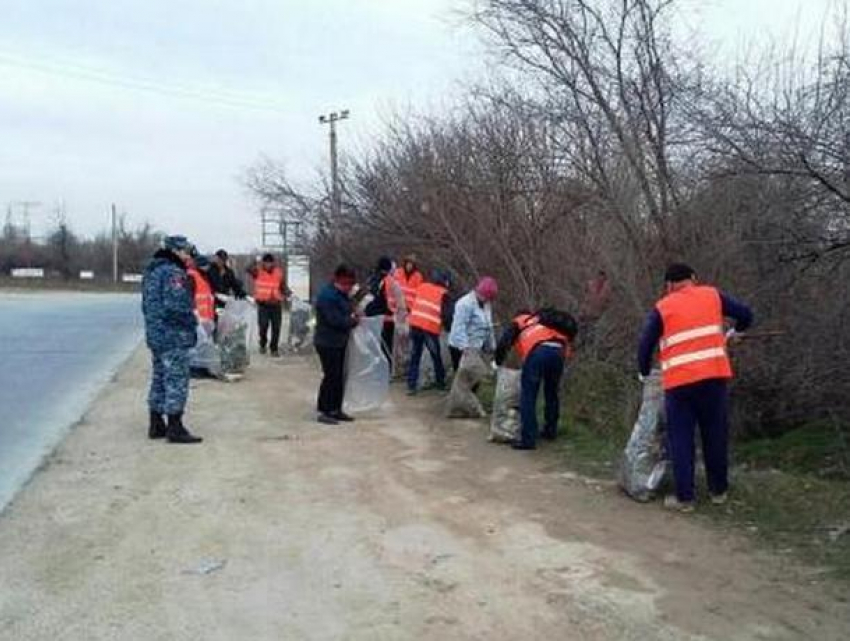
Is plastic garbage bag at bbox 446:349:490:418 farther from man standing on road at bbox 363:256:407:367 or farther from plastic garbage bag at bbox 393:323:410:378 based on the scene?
plastic garbage bag at bbox 393:323:410:378

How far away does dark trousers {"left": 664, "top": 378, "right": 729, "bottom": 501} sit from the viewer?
26.6 feet

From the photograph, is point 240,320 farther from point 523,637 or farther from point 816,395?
point 523,637

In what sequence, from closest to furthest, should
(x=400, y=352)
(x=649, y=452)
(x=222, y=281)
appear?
(x=649, y=452) < (x=400, y=352) < (x=222, y=281)

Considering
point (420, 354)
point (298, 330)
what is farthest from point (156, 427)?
point (298, 330)

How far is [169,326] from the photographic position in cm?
1066

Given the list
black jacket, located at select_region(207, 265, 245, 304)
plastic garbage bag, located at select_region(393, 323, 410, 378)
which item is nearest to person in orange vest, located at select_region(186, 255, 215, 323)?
black jacket, located at select_region(207, 265, 245, 304)

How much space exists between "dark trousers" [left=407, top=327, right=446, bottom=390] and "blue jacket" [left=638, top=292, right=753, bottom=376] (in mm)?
6388

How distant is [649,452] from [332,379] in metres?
4.57

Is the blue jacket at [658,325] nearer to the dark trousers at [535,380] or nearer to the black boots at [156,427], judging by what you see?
the dark trousers at [535,380]

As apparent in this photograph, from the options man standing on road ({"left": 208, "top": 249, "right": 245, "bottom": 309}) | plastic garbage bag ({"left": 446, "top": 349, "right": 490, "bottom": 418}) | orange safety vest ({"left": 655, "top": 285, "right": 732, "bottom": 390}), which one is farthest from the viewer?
man standing on road ({"left": 208, "top": 249, "right": 245, "bottom": 309})

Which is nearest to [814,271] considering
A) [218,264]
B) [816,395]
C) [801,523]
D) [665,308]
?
[816,395]

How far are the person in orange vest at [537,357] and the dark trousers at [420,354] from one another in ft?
12.3

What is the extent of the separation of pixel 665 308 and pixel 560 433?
10.8 feet

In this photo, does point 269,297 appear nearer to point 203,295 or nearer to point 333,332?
point 203,295
